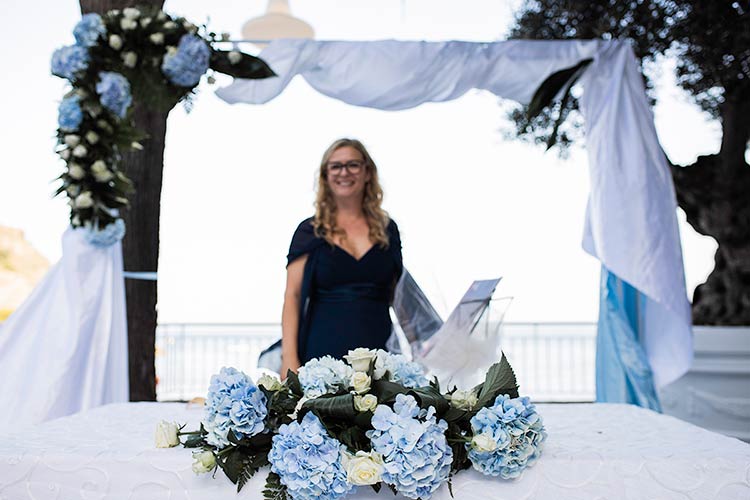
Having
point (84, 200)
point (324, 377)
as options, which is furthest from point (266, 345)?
point (324, 377)

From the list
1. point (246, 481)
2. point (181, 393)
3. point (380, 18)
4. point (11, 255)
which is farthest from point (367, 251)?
point (11, 255)

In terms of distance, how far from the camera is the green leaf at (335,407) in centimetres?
126

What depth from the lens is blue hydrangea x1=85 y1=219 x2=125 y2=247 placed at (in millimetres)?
3248

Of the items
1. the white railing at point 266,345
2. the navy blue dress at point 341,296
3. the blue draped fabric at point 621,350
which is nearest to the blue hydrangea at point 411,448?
the navy blue dress at point 341,296

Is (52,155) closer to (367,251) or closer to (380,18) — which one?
(367,251)

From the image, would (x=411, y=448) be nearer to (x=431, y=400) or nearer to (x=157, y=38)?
(x=431, y=400)

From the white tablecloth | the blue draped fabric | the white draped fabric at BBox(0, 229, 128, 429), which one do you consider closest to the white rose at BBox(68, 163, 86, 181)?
the white draped fabric at BBox(0, 229, 128, 429)

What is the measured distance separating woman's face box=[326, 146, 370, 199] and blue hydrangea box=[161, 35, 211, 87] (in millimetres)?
811

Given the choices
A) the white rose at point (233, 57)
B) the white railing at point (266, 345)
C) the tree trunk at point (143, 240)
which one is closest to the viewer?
the white rose at point (233, 57)

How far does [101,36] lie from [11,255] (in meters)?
6.24

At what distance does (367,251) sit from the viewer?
2.88 m

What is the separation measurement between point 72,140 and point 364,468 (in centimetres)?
248

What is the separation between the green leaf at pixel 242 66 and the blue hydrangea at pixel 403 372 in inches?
92.9

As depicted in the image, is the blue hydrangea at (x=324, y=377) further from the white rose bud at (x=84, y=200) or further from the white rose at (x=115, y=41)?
the white rose at (x=115, y=41)
